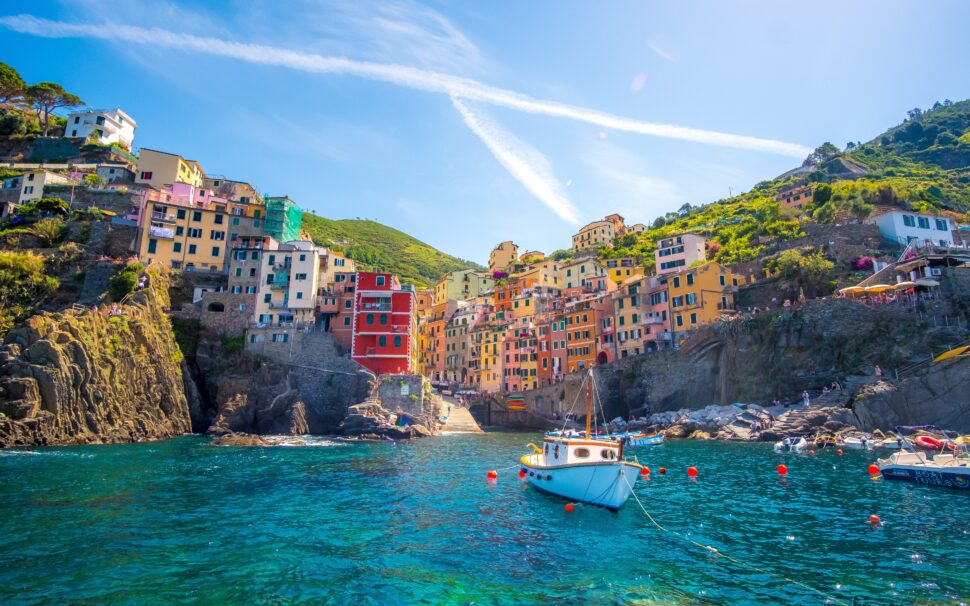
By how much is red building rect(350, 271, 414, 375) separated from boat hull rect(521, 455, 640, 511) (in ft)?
121

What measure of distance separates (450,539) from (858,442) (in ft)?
106

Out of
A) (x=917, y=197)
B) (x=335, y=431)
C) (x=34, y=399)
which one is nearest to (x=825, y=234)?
(x=917, y=197)

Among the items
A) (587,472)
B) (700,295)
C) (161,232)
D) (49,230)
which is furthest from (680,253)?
(49,230)

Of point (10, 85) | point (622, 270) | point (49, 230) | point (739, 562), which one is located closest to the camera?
point (739, 562)

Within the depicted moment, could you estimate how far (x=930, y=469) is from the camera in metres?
23.4

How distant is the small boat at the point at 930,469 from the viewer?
73.7 feet

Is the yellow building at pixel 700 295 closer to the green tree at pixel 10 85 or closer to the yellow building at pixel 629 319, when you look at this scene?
the yellow building at pixel 629 319

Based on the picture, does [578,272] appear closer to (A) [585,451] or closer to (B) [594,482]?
(A) [585,451]

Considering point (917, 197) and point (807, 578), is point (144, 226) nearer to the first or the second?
point (807, 578)

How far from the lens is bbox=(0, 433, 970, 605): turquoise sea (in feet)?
37.1

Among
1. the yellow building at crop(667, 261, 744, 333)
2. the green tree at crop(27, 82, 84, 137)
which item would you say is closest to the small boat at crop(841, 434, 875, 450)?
the yellow building at crop(667, 261, 744, 333)

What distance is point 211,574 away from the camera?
12023 millimetres

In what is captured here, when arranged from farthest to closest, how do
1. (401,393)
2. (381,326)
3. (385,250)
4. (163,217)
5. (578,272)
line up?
(385,250) < (578,272) < (163,217) < (381,326) < (401,393)

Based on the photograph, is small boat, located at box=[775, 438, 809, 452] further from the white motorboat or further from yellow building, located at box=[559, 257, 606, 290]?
yellow building, located at box=[559, 257, 606, 290]
